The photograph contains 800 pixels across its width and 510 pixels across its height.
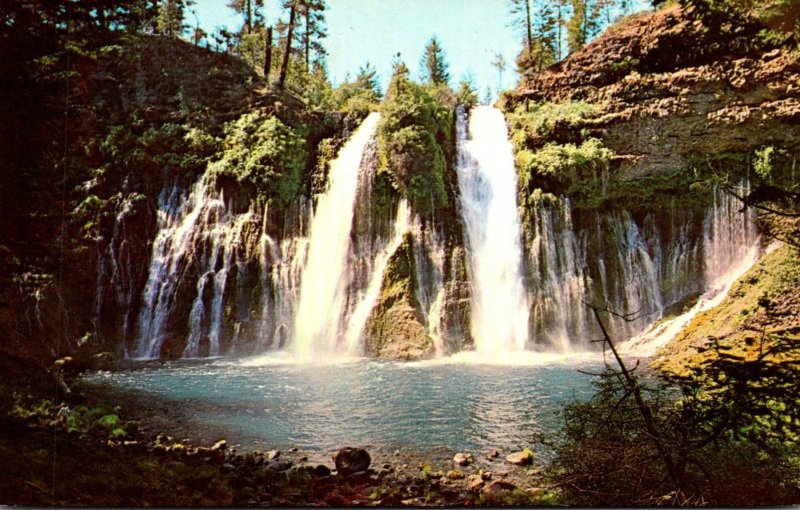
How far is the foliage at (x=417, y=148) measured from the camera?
571cm

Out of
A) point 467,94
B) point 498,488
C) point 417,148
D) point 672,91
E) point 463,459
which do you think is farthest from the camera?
point 417,148

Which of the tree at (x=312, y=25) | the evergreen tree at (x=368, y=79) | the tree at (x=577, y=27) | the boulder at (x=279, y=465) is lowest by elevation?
the boulder at (x=279, y=465)

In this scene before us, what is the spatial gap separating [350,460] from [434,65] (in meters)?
2.67

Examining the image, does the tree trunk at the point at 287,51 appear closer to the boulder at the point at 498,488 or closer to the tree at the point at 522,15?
the tree at the point at 522,15

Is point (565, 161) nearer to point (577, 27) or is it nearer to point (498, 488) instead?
point (577, 27)

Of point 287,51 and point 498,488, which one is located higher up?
point 287,51

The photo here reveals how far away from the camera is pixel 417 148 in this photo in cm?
624

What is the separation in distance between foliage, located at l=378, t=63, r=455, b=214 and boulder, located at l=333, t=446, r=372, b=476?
3.05 m

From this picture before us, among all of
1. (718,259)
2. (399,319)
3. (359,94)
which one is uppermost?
(359,94)

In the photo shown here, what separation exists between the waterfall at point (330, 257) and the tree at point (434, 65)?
1.92 meters

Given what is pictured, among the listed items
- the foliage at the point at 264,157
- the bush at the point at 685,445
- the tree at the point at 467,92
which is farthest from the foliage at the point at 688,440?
the foliage at the point at 264,157

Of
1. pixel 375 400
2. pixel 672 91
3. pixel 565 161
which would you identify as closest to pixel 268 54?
pixel 375 400

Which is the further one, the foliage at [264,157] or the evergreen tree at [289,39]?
the foliage at [264,157]

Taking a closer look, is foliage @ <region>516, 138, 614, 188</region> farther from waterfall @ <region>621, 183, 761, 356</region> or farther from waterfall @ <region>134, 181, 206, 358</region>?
waterfall @ <region>134, 181, 206, 358</region>
